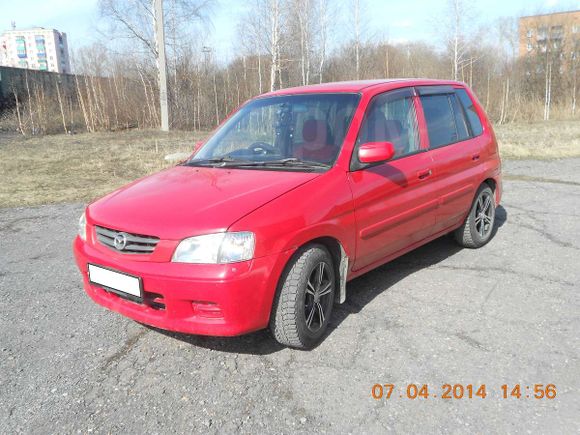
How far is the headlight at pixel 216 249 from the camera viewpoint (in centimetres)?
267

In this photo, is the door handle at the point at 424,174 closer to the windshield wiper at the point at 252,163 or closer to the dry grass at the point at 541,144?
the windshield wiper at the point at 252,163

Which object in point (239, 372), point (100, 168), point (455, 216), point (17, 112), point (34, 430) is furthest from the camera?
point (17, 112)

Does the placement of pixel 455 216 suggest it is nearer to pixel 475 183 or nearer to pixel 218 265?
pixel 475 183

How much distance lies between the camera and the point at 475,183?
15.8 ft

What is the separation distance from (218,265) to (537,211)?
5415 mm

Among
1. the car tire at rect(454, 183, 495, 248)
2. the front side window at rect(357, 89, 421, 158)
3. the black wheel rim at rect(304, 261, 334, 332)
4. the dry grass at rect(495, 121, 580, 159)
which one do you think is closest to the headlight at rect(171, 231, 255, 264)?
the black wheel rim at rect(304, 261, 334, 332)

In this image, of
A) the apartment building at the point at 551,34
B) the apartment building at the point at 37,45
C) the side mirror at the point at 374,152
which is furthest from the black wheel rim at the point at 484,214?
the apartment building at the point at 37,45

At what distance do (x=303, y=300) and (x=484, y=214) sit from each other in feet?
9.71

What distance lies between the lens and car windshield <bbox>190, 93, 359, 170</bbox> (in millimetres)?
3520

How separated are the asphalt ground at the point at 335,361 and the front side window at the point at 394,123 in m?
1.19

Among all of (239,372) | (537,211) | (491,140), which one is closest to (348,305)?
(239,372)

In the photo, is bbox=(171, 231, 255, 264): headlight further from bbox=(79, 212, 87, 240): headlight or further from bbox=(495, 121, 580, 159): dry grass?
bbox=(495, 121, 580, 159): dry grass

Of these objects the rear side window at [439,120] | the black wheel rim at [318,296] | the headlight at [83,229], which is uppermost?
the rear side window at [439,120]

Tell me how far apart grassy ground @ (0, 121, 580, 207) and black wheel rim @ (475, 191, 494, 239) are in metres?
5.90
